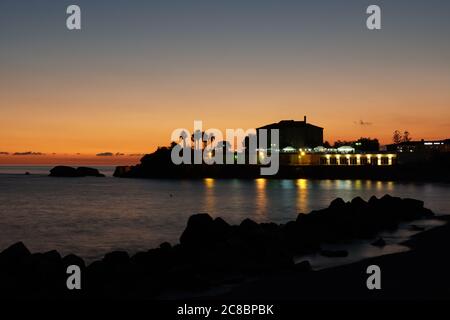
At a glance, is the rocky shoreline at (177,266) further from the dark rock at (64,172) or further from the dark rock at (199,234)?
the dark rock at (64,172)

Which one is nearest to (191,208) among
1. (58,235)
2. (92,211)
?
(92,211)

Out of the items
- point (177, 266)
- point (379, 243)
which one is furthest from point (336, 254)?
point (177, 266)

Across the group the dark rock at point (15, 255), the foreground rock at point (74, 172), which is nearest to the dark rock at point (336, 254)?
the dark rock at point (15, 255)

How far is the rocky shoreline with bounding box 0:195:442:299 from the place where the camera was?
1435 cm

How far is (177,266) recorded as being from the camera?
55.3 ft

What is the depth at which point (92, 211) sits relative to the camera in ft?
169

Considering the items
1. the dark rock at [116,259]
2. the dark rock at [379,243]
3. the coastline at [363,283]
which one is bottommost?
the dark rock at [379,243]

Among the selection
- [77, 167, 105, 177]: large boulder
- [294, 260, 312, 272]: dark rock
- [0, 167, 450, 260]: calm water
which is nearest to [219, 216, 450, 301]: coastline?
[294, 260, 312, 272]: dark rock

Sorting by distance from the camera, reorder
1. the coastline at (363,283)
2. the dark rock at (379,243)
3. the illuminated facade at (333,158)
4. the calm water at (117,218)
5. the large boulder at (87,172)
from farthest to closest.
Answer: the large boulder at (87,172), the illuminated facade at (333,158), the calm water at (117,218), the dark rock at (379,243), the coastline at (363,283)

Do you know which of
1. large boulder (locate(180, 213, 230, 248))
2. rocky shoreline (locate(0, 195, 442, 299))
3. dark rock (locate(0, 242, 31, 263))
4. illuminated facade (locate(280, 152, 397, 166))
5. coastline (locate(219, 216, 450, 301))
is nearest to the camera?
coastline (locate(219, 216, 450, 301))

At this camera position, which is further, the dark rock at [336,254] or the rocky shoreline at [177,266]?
the dark rock at [336,254]

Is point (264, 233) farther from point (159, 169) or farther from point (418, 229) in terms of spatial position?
point (159, 169)

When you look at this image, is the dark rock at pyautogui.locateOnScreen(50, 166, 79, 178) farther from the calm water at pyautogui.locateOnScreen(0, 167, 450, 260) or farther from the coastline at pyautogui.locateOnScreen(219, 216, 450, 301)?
the coastline at pyautogui.locateOnScreen(219, 216, 450, 301)

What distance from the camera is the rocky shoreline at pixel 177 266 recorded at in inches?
565
